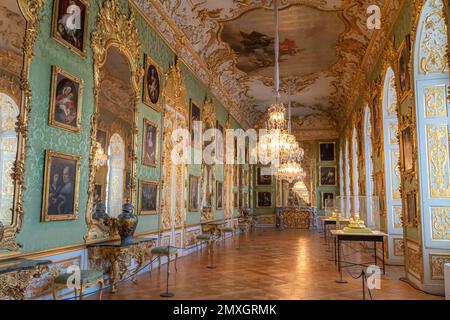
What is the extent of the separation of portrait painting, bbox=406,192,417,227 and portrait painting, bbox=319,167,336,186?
48.7ft

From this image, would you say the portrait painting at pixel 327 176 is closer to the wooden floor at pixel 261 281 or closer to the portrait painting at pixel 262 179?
the portrait painting at pixel 262 179

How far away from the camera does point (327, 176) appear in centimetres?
2222

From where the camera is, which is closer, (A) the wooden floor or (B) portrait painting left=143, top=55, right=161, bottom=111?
(A) the wooden floor

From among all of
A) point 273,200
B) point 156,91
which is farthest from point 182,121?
point 273,200

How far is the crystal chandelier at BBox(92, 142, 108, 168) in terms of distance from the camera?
623 cm

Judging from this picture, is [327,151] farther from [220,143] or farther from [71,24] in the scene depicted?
[71,24]

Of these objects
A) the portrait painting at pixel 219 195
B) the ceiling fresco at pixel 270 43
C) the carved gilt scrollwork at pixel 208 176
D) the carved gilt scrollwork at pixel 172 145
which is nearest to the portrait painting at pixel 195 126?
the carved gilt scrollwork at pixel 172 145

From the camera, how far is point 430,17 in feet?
20.6

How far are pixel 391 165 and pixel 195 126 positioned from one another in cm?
587

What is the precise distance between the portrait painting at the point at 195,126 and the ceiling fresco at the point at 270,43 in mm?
1320

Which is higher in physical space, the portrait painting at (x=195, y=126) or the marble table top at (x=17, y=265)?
the portrait painting at (x=195, y=126)

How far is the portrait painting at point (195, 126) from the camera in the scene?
11.4 meters

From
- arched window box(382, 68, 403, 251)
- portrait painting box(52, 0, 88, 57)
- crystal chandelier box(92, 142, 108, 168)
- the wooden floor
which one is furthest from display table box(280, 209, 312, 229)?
portrait painting box(52, 0, 88, 57)

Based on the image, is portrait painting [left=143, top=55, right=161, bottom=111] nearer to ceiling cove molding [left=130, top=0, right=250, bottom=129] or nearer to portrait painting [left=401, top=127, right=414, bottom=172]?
ceiling cove molding [left=130, top=0, right=250, bottom=129]
